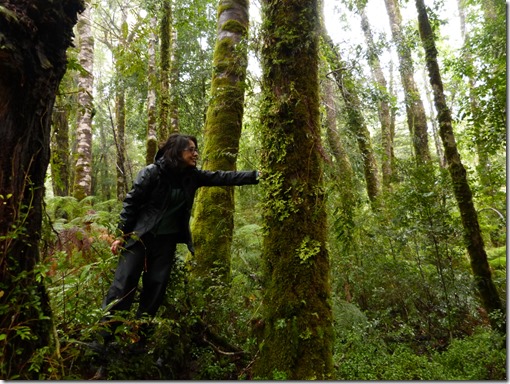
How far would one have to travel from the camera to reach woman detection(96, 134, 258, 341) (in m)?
3.83

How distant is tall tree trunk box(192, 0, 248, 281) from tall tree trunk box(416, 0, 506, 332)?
335 cm

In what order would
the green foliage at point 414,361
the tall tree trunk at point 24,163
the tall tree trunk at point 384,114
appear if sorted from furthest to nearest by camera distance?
the tall tree trunk at point 384,114 < the green foliage at point 414,361 < the tall tree trunk at point 24,163

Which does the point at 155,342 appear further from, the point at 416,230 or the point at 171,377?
the point at 416,230

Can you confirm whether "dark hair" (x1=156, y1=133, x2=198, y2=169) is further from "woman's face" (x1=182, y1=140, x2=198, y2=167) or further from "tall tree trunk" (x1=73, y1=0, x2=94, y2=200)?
"tall tree trunk" (x1=73, y1=0, x2=94, y2=200)

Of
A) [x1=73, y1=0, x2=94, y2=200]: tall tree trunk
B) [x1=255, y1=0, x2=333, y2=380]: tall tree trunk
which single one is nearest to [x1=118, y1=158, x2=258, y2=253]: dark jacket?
[x1=255, y1=0, x2=333, y2=380]: tall tree trunk

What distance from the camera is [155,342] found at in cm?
383

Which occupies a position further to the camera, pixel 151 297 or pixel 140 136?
pixel 140 136

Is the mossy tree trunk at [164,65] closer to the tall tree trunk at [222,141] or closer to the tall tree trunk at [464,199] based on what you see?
the tall tree trunk at [222,141]

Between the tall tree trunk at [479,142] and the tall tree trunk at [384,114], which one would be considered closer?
the tall tree trunk at [479,142]

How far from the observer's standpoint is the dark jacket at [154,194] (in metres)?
3.89

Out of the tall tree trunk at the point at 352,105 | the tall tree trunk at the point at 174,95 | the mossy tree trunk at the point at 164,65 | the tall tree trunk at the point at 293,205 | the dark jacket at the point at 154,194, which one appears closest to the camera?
the tall tree trunk at the point at 293,205

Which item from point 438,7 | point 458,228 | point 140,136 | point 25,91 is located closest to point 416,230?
point 458,228

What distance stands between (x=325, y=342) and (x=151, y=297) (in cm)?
194

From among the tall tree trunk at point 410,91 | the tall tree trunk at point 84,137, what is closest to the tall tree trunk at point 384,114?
the tall tree trunk at point 410,91
